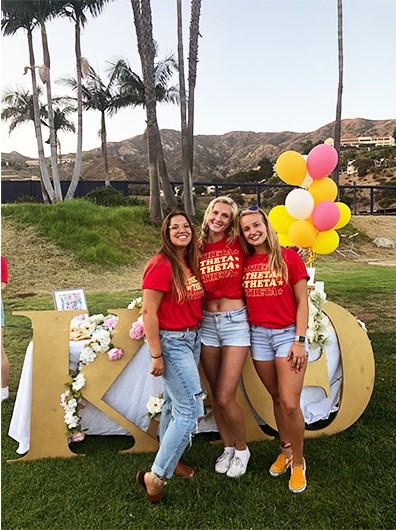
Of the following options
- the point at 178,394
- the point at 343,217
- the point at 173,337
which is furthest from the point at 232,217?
the point at 343,217

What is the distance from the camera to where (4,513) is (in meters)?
2.20

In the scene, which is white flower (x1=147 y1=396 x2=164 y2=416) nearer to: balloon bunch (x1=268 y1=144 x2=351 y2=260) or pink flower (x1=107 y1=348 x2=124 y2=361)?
pink flower (x1=107 y1=348 x2=124 y2=361)

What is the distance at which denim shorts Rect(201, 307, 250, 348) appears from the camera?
2.23 meters

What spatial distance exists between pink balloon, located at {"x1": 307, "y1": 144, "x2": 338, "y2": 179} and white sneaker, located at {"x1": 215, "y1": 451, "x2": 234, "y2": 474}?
1.75 meters

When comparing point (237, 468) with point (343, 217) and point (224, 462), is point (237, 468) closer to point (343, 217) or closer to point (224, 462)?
point (224, 462)

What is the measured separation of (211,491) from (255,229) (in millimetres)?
1200

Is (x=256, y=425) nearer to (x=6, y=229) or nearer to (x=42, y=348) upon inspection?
(x=42, y=348)

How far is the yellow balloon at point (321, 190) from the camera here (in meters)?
3.23

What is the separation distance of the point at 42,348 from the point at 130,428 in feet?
2.06

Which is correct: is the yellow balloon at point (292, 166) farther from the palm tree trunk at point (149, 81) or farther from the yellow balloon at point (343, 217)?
the palm tree trunk at point (149, 81)

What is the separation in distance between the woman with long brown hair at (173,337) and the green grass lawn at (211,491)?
18 cm

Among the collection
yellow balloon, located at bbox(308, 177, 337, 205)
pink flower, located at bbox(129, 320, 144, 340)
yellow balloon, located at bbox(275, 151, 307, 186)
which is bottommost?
pink flower, located at bbox(129, 320, 144, 340)

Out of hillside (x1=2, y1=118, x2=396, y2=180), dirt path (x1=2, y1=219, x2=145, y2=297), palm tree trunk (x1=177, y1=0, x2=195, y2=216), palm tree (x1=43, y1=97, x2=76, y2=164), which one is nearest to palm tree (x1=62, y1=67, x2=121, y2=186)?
palm tree (x1=43, y1=97, x2=76, y2=164)

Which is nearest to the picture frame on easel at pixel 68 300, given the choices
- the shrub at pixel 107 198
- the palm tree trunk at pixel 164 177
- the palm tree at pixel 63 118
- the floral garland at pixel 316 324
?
the floral garland at pixel 316 324
